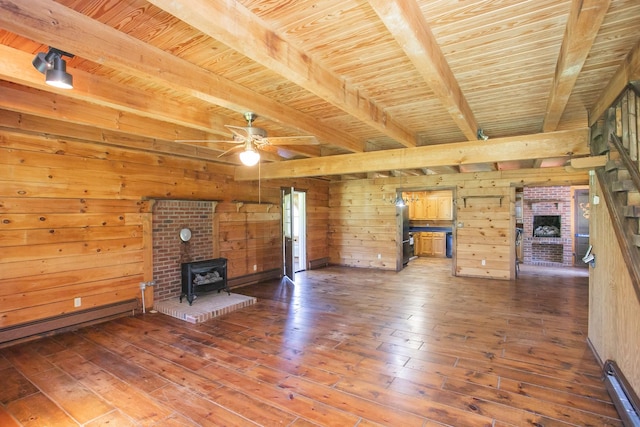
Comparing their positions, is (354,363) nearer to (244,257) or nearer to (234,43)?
(234,43)

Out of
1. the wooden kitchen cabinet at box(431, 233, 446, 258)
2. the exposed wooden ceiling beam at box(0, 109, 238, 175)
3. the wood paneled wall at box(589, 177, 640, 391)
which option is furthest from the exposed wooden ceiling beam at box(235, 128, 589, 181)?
the wooden kitchen cabinet at box(431, 233, 446, 258)

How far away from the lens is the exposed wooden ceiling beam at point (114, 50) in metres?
1.56

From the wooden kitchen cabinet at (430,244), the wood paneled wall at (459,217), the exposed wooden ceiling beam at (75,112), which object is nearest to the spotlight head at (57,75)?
the exposed wooden ceiling beam at (75,112)

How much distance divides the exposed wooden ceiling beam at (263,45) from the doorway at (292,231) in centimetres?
411

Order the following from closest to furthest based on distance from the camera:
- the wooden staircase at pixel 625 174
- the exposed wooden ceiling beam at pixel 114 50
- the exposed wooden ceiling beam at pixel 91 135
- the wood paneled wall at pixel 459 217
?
the exposed wooden ceiling beam at pixel 114 50, the wooden staircase at pixel 625 174, the exposed wooden ceiling beam at pixel 91 135, the wood paneled wall at pixel 459 217

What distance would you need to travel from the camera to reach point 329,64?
236 centimetres

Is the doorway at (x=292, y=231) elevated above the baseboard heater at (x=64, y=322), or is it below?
above

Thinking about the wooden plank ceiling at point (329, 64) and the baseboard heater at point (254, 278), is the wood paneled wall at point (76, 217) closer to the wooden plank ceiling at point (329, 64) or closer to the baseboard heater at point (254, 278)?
the wooden plank ceiling at point (329, 64)

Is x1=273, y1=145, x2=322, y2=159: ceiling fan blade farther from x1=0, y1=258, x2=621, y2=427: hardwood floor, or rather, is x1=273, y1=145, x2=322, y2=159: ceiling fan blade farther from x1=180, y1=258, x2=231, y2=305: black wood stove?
x1=0, y1=258, x2=621, y2=427: hardwood floor

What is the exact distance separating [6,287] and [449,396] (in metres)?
4.63

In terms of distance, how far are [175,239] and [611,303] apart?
5408mm

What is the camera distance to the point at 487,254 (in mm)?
7035

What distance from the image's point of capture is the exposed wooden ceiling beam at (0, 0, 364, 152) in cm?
156

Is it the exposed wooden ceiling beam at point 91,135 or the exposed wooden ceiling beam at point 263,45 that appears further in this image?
the exposed wooden ceiling beam at point 91,135
